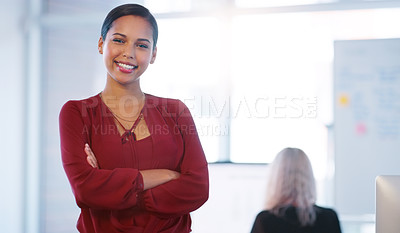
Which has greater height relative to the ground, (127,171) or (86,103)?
(86,103)

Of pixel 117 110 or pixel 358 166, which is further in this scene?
pixel 358 166

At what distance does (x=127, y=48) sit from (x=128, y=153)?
1.16 feet

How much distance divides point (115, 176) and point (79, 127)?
0.76 ft

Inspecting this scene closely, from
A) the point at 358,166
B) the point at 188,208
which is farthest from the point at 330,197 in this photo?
the point at 188,208

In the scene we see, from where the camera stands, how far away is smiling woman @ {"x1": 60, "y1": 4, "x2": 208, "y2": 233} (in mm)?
1342

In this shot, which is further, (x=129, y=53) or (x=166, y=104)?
(x=166, y=104)

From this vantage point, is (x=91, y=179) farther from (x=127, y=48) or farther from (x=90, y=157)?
(x=127, y=48)

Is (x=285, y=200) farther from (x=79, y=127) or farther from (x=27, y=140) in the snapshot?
(x=27, y=140)

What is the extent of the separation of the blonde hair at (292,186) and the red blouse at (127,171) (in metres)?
0.61

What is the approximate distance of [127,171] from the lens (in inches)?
52.8

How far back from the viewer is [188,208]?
140 cm

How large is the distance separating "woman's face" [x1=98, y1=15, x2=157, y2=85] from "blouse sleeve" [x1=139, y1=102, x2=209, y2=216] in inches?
9.8

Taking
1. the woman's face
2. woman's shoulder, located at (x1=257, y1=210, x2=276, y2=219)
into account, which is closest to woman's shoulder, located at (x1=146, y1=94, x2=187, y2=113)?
the woman's face

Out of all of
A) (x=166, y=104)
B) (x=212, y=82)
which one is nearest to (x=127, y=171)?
(x=166, y=104)
